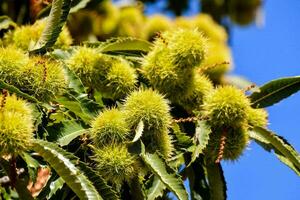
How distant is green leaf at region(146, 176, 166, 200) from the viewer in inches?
85.1

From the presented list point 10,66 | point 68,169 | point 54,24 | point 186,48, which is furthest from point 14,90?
→ point 186,48

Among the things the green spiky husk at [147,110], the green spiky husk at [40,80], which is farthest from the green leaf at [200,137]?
the green spiky husk at [40,80]

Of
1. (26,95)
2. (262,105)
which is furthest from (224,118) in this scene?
(26,95)

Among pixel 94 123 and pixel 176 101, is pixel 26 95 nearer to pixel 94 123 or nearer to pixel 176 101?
pixel 94 123

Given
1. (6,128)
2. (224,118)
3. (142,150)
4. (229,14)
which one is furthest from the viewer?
(229,14)

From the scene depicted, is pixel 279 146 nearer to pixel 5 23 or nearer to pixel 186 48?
pixel 186 48

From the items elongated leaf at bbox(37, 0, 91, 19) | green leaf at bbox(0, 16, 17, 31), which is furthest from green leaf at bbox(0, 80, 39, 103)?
elongated leaf at bbox(37, 0, 91, 19)

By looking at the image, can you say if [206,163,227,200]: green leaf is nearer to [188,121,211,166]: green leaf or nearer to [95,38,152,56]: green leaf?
[188,121,211,166]: green leaf

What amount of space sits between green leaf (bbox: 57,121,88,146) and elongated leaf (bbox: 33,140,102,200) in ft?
0.49

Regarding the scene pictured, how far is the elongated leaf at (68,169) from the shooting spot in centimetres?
186

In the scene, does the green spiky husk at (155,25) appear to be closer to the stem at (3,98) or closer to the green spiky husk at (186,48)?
the green spiky husk at (186,48)

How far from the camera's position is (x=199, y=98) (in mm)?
2434

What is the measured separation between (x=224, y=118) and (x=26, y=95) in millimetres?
651

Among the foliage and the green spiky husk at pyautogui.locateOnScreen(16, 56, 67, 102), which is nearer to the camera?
the foliage
